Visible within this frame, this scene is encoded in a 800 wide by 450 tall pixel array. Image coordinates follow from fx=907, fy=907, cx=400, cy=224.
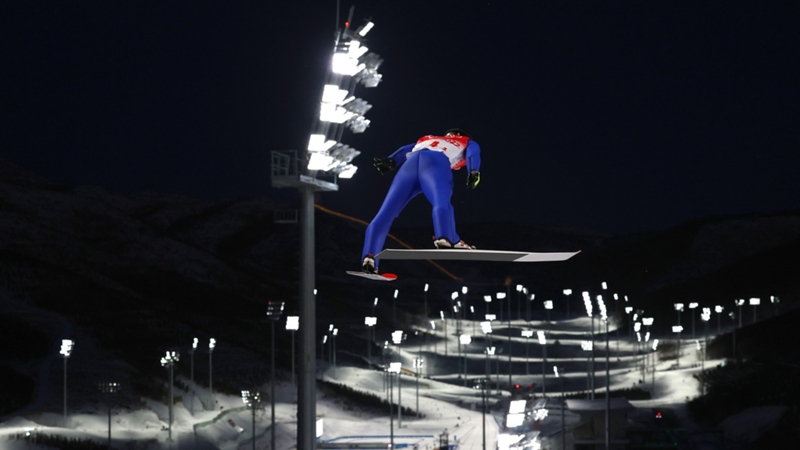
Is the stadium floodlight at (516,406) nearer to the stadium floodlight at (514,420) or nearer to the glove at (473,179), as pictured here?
the stadium floodlight at (514,420)

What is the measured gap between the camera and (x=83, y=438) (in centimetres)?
6197

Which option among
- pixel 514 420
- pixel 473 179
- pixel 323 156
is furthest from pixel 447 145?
pixel 514 420

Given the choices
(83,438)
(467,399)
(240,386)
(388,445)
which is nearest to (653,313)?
(467,399)

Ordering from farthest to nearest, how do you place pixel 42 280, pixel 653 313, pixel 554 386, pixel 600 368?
pixel 653 313
pixel 42 280
pixel 600 368
pixel 554 386

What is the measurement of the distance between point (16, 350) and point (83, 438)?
123 ft

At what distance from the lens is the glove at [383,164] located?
10.8 m

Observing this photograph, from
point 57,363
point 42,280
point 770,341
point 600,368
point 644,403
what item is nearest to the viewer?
point 57,363

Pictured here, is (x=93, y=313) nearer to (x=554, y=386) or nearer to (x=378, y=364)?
(x=378, y=364)

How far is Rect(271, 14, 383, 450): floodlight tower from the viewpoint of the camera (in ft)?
50.1

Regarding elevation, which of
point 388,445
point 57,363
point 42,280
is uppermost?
point 42,280

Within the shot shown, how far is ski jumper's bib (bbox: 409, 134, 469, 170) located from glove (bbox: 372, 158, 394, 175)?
531mm

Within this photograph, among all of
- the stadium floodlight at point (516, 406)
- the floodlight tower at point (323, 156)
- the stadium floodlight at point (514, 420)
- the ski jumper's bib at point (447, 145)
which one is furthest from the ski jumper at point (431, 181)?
the stadium floodlight at point (516, 406)

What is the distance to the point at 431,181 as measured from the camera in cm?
998

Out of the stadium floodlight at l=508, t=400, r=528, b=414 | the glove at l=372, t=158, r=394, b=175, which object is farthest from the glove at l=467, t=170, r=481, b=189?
the stadium floodlight at l=508, t=400, r=528, b=414
